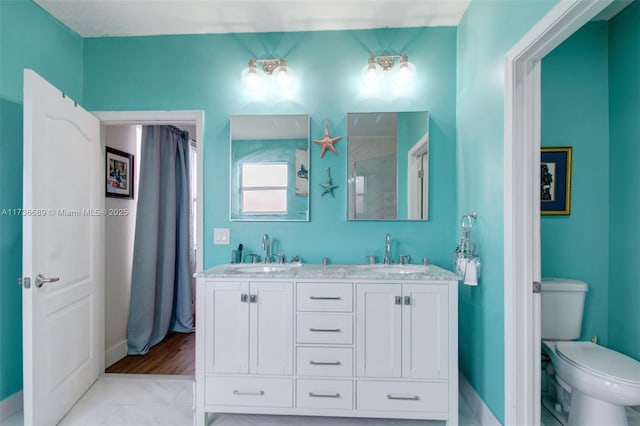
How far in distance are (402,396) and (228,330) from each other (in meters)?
1.04

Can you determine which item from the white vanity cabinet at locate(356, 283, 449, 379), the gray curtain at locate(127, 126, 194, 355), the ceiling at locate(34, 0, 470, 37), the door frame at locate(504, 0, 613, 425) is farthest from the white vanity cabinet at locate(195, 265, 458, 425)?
the ceiling at locate(34, 0, 470, 37)

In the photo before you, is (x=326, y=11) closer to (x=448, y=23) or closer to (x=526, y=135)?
(x=448, y=23)

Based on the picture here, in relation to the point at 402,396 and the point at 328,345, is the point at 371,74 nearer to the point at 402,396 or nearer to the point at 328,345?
the point at 328,345

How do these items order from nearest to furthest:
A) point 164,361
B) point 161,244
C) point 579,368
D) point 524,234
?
point 524,234 → point 579,368 → point 164,361 → point 161,244

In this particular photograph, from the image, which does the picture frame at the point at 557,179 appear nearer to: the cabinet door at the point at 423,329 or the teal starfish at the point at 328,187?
the cabinet door at the point at 423,329

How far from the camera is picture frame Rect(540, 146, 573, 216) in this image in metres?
2.03

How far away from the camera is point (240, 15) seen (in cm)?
209

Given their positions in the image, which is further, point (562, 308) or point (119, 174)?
point (119, 174)

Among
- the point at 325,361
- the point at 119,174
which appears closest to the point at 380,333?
the point at 325,361

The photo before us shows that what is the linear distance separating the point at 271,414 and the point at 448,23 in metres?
2.87

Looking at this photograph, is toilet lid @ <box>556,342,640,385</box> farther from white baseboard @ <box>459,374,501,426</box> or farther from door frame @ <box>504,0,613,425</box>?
white baseboard @ <box>459,374,501,426</box>

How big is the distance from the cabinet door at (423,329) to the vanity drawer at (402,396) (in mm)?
66

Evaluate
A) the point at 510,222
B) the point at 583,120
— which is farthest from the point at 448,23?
the point at 510,222

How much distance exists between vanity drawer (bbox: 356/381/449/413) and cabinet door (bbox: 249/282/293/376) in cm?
44
